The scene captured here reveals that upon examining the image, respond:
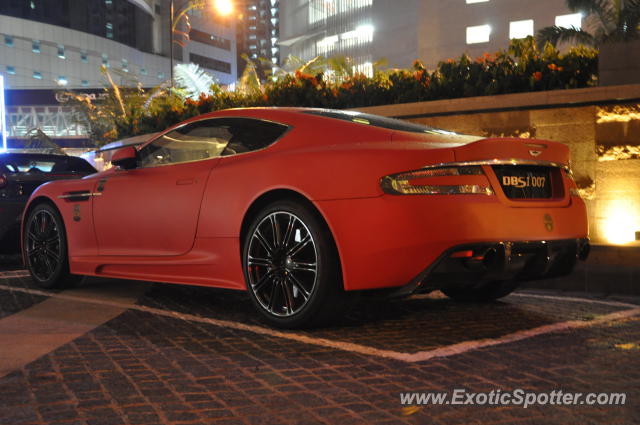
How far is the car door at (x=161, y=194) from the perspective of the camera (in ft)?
17.9

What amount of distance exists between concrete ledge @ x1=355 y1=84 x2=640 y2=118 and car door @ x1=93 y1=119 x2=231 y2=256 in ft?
16.3

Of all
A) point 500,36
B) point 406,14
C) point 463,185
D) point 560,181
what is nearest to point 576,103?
point 560,181

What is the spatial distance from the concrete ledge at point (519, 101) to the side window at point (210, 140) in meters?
4.96

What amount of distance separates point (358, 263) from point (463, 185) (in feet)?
2.43

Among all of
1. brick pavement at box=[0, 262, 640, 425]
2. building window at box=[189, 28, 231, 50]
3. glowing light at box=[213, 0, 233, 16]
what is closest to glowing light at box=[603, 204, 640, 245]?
brick pavement at box=[0, 262, 640, 425]

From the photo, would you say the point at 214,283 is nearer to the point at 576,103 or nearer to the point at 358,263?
the point at 358,263

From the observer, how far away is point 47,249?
279 inches

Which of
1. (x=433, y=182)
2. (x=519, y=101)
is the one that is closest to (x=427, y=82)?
(x=519, y=101)

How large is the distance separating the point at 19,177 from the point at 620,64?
726 centimetres

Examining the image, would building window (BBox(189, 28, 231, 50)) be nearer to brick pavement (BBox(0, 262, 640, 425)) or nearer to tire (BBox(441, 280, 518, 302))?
tire (BBox(441, 280, 518, 302))

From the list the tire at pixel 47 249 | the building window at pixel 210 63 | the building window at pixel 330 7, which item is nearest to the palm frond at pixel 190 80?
the tire at pixel 47 249

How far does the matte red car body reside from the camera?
4281 millimetres

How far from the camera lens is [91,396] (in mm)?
3344

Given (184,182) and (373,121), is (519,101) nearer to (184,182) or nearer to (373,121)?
(373,121)
